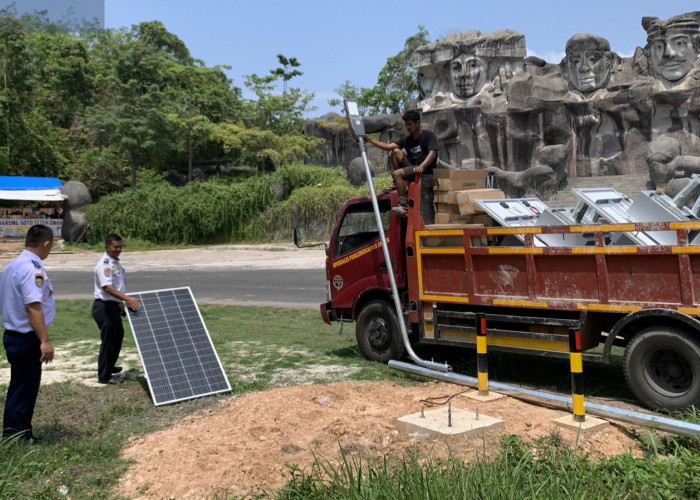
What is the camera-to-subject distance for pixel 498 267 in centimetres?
765

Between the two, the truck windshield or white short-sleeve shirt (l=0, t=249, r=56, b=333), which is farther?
the truck windshield

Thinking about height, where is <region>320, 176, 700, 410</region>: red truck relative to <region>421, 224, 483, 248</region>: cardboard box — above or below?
below

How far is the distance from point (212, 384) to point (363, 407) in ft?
6.30

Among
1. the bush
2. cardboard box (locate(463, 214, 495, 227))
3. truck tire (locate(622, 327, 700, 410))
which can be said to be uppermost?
the bush

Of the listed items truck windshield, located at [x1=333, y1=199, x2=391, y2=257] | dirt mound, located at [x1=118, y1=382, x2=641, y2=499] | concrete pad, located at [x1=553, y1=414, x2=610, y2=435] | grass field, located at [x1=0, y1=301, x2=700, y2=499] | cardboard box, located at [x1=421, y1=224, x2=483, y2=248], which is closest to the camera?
grass field, located at [x1=0, y1=301, x2=700, y2=499]

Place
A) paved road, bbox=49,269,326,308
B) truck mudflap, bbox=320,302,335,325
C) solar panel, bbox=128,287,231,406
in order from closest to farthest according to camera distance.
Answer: solar panel, bbox=128,287,231,406, truck mudflap, bbox=320,302,335,325, paved road, bbox=49,269,326,308

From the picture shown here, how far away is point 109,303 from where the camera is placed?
8.03 m

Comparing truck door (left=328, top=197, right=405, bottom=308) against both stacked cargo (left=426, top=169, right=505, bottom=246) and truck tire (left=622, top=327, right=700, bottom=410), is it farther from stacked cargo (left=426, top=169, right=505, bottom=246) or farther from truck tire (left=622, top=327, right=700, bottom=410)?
truck tire (left=622, top=327, right=700, bottom=410)

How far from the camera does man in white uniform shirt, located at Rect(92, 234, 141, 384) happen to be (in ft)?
25.8

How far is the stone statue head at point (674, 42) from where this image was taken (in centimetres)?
3388

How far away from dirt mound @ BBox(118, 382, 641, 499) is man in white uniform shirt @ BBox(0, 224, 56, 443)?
0.97 metres

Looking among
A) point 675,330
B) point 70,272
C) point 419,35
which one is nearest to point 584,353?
point 675,330

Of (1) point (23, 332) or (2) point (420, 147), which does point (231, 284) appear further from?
(1) point (23, 332)

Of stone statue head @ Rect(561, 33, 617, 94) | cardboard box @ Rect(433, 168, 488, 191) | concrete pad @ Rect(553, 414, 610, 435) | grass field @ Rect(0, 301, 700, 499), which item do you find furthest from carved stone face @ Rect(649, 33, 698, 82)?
concrete pad @ Rect(553, 414, 610, 435)
